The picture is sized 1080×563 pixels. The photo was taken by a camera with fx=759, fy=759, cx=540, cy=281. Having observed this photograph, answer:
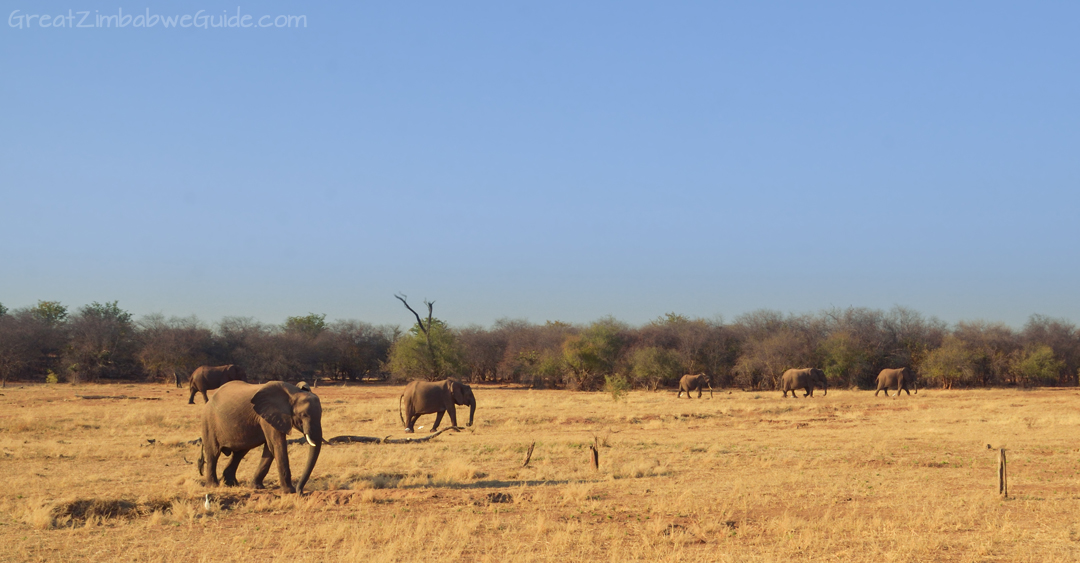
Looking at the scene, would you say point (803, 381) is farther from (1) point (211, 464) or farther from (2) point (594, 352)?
(1) point (211, 464)

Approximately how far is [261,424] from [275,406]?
389 millimetres

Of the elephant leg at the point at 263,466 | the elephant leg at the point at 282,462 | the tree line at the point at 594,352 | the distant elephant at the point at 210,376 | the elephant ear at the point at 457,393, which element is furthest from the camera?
the tree line at the point at 594,352

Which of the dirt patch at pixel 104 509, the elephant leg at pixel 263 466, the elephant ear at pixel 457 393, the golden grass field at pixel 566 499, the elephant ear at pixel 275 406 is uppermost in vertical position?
the elephant ear at pixel 275 406

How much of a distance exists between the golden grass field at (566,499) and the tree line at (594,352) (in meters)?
32.3

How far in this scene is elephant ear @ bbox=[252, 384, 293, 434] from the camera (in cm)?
1185

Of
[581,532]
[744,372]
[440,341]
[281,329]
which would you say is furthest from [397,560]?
[281,329]

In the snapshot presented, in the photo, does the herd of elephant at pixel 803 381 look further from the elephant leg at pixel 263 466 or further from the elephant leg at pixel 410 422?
the elephant leg at pixel 263 466

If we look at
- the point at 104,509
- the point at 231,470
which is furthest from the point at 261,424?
the point at 104,509

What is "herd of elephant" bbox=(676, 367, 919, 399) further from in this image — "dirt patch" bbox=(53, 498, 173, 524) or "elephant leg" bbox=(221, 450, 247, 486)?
"dirt patch" bbox=(53, 498, 173, 524)

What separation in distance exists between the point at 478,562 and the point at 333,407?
81.8 feet

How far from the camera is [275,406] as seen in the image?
12.0 metres

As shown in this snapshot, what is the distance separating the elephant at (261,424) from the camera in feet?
38.7

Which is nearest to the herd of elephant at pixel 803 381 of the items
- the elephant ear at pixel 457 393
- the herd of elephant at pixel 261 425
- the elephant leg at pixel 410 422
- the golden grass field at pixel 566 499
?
the golden grass field at pixel 566 499

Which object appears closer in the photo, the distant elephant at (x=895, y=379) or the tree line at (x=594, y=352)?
the distant elephant at (x=895, y=379)
